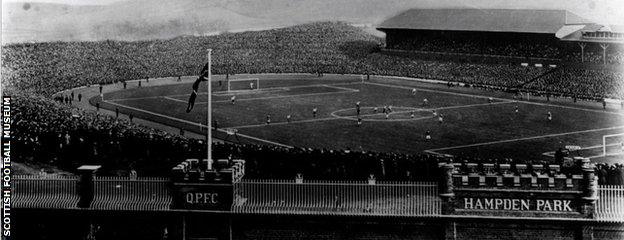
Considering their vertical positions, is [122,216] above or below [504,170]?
below

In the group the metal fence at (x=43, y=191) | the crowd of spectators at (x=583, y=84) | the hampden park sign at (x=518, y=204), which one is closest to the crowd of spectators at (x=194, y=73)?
the crowd of spectators at (x=583, y=84)

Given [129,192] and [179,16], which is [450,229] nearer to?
[129,192]

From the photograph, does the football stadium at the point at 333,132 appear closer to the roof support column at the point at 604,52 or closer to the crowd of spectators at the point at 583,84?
the roof support column at the point at 604,52

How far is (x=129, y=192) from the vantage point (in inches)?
1011

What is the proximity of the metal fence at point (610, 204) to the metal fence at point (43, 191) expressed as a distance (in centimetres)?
1544

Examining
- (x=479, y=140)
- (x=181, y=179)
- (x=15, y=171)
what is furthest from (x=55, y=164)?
(x=479, y=140)

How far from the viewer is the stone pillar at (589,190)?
23.4 meters

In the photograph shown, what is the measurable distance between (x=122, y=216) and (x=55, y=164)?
14249 mm

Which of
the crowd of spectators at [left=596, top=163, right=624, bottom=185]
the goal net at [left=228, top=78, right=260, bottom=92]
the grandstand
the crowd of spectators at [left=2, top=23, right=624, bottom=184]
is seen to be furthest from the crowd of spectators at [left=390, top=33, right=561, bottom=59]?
the crowd of spectators at [left=596, top=163, right=624, bottom=185]

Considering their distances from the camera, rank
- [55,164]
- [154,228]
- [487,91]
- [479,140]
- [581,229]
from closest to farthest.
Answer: [581,229] → [154,228] → [55,164] → [479,140] → [487,91]

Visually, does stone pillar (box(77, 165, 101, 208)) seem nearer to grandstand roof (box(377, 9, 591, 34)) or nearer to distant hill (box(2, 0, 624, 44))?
grandstand roof (box(377, 9, 591, 34))

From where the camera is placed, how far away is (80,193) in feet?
84.3

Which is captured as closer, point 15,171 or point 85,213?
point 85,213

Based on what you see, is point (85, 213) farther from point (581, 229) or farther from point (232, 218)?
point (581, 229)
